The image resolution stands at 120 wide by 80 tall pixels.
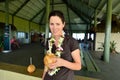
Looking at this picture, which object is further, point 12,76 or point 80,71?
point 80,71

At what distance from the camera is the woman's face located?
1.10m

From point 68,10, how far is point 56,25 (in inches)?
753

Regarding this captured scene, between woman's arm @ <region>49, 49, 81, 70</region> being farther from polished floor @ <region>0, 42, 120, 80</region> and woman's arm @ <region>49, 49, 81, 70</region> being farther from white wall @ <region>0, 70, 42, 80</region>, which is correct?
white wall @ <region>0, 70, 42, 80</region>

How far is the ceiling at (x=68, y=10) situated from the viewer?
1304cm

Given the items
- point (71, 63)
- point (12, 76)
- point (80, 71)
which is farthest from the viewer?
point (80, 71)

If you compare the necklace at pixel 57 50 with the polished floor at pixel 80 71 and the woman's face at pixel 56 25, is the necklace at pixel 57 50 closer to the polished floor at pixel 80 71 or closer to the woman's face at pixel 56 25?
the woman's face at pixel 56 25

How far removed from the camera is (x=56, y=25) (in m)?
1.11

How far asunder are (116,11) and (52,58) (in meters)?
11.8


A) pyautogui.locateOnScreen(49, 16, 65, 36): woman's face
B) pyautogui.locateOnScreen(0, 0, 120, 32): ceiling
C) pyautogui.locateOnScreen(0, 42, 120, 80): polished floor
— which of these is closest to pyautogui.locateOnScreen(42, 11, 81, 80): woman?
pyautogui.locateOnScreen(49, 16, 65, 36): woman's face

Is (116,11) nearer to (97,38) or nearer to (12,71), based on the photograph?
(97,38)

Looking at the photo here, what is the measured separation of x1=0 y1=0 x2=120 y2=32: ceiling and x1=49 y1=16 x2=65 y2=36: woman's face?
9.64m

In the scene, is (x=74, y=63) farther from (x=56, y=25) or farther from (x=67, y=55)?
(x=56, y=25)

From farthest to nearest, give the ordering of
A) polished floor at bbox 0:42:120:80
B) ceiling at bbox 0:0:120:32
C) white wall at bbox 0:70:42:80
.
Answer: ceiling at bbox 0:0:120:32
polished floor at bbox 0:42:120:80
white wall at bbox 0:70:42:80

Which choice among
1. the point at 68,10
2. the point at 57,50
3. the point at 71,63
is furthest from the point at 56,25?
the point at 68,10
